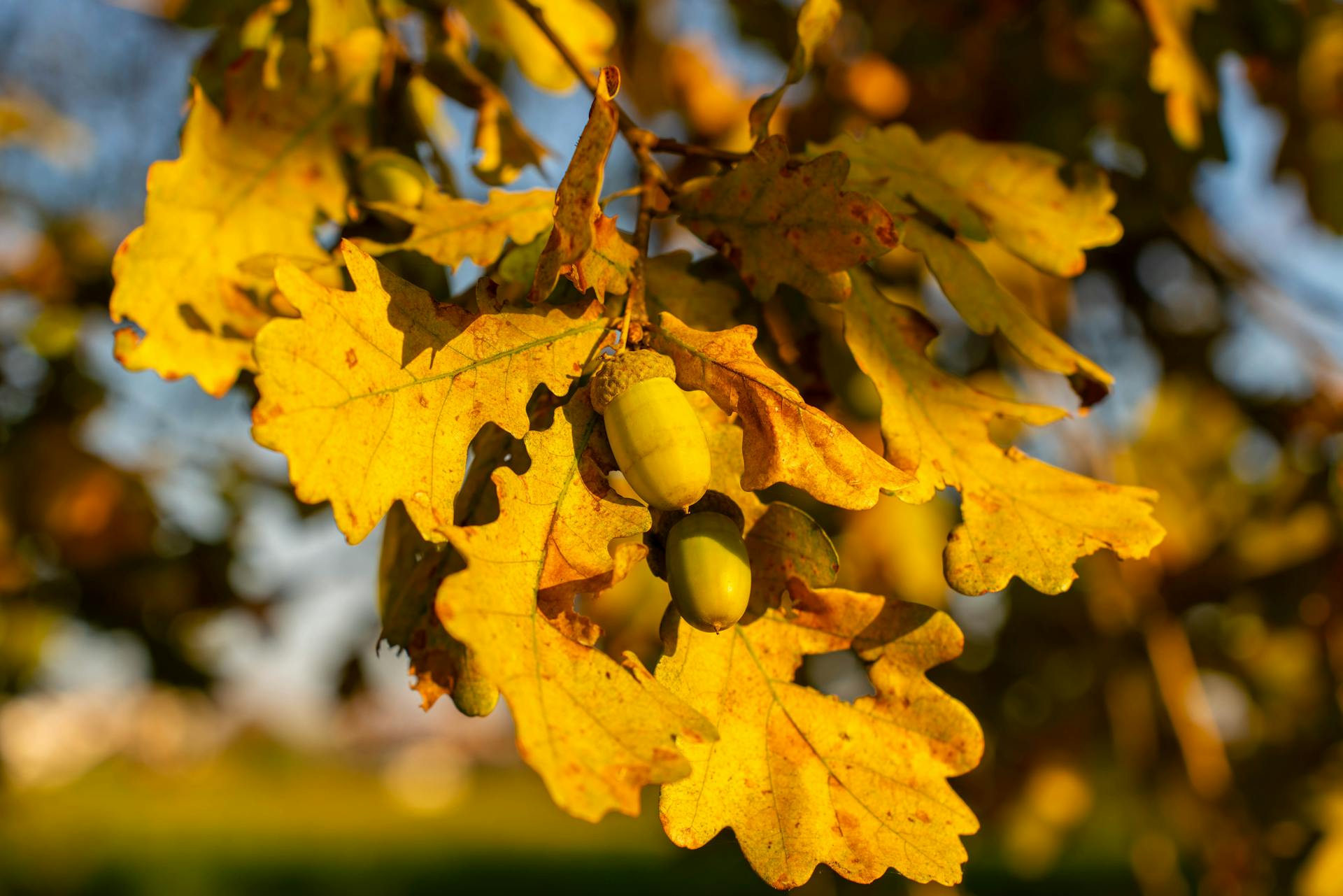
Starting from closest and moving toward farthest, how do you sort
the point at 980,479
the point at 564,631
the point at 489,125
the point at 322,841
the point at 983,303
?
the point at 564,631, the point at 980,479, the point at 983,303, the point at 489,125, the point at 322,841

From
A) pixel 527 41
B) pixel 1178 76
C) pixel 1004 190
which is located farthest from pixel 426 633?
pixel 1178 76

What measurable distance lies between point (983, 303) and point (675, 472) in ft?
1.66

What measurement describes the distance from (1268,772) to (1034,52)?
7.47 ft

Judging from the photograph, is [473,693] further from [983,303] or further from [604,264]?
[983,303]

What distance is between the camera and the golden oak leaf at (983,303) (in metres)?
1.20

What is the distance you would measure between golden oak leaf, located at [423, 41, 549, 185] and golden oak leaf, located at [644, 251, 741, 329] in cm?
42

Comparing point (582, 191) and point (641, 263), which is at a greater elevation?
point (582, 191)

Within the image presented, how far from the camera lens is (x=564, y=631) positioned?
0.87 meters

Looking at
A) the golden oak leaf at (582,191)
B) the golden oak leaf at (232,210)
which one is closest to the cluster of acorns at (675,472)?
the golden oak leaf at (582,191)

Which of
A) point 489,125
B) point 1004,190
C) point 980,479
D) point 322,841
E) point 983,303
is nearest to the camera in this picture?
point 980,479

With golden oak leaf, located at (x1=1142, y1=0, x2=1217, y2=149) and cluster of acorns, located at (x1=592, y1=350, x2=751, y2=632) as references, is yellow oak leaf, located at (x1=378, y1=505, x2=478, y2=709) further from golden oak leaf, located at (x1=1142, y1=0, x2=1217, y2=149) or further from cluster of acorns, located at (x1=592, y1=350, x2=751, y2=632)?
golden oak leaf, located at (x1=1142, y1=0, x2=1217, y2=149)

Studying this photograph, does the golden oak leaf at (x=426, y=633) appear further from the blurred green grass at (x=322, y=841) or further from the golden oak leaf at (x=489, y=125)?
the blurred green grass at (x=322, y=841)

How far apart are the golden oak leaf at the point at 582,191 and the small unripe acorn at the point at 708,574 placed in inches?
9.6

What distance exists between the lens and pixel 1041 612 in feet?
11.7
